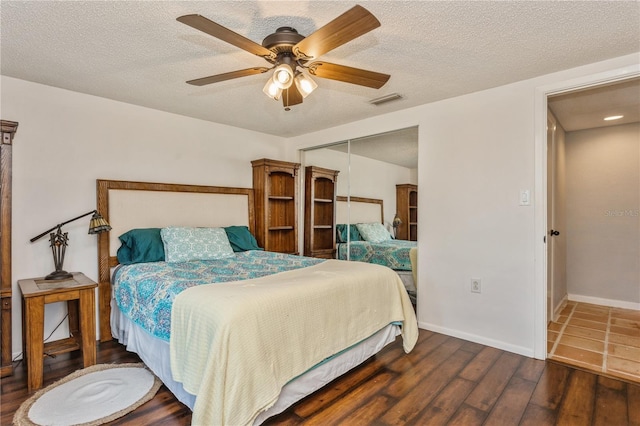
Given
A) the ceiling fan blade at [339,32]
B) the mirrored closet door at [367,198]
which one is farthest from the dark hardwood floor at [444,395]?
the ceiling fan blade at [339,32]

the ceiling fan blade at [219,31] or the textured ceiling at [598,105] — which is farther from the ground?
the textured ceiling at [598,105]

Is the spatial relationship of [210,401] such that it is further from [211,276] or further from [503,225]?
[503,225]

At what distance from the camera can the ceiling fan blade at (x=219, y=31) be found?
54.6 inches

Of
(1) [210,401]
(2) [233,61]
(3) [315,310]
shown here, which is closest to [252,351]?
(1) [210,401]

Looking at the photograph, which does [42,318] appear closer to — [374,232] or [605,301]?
[374,232]

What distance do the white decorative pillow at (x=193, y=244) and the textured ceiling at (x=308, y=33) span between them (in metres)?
1.28

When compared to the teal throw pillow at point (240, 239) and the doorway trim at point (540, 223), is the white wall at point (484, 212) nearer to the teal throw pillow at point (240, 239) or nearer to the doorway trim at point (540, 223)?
the doorway trim at point (540, 223)

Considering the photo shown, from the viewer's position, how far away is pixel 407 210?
3518 mm

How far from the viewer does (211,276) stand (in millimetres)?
2377

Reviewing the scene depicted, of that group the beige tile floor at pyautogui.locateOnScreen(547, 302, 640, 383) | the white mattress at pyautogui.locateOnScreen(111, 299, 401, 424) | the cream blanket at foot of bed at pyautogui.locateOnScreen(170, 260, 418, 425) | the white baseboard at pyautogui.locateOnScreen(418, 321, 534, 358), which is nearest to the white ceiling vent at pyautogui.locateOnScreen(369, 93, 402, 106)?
the cream blanket at foot of bed at pyautogui.locateOnScreen(170, 260, 418, 425)

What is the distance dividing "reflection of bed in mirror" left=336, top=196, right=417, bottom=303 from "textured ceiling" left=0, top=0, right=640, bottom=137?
1348mm

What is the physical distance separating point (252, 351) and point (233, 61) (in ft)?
6.29

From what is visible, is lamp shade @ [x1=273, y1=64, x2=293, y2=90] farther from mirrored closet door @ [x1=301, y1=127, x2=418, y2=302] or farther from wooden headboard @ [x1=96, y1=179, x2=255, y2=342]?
wooden headboard @ [x1=96, y1=179, x2=255, y2=342]

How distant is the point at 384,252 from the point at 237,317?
2428mm
